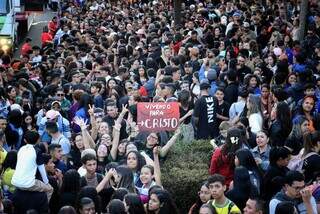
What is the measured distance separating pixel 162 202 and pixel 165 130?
3.83 metres

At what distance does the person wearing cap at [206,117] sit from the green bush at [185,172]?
34.6 inches

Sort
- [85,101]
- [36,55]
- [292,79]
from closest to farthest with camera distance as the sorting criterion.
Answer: [85,101], [292,79], [36,55]

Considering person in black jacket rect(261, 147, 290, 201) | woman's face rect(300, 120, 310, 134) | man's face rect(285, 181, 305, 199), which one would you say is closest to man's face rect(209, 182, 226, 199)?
man's face rect(285, 181, 305, 199)

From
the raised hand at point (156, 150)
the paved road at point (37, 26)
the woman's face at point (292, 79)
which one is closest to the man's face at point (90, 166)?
the raised hand at point (156, 150)

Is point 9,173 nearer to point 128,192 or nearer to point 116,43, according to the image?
point 128,192

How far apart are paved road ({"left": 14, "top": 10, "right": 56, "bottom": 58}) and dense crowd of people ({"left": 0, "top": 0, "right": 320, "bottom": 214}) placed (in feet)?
26.8

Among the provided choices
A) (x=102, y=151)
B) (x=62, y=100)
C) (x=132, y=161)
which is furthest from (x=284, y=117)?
(x=62, y=100)

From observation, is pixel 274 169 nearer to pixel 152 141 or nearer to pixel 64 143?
pixel 152 141

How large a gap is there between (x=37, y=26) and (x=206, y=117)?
2543 cm

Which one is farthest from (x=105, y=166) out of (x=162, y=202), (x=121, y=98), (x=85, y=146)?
(x=121, y=98)

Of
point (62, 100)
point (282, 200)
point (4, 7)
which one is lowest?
point (4, 7)

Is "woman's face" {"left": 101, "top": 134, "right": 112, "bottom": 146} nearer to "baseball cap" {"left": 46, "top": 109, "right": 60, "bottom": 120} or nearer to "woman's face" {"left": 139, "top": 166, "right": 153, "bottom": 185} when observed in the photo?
"baseball cap" {"left": 46, "top": 109, "right": 60, "bottom": 120}

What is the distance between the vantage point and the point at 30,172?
429 inches

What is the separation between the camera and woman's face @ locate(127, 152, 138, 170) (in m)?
11.5
